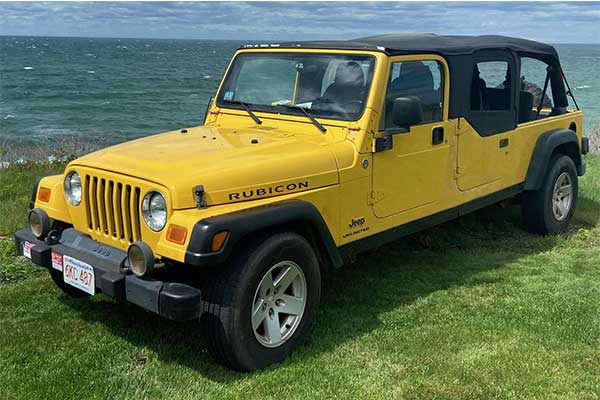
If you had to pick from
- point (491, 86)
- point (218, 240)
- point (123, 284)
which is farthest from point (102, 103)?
point (218, 240)

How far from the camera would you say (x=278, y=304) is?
410 centimetres

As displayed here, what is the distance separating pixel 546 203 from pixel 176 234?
4602 mm

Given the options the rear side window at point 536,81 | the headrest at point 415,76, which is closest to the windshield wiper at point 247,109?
the headrest at point 415,76

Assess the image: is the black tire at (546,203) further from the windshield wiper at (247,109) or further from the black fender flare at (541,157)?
the windshield wiper at (247,109)

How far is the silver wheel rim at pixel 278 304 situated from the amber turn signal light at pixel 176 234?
58cm

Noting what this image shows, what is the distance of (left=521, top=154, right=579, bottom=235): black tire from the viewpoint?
6762mm

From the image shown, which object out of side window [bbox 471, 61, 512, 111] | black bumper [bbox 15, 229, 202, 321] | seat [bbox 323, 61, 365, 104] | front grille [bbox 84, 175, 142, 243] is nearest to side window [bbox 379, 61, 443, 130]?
seat [bbox 323, 61, 365, 104]

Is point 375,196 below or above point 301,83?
below

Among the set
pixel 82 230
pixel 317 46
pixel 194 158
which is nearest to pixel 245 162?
pixel 194 158

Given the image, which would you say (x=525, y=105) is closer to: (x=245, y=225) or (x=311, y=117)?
(x=311, y=117)

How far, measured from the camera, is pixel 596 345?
4.32 m

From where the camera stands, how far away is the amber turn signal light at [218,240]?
3.50 metres

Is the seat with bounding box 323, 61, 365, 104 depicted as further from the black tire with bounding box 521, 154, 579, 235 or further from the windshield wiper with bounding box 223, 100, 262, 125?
the black tire with bounding box 521, 154, 579, 235

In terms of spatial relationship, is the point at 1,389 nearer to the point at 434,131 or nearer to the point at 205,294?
the point at 205,294
